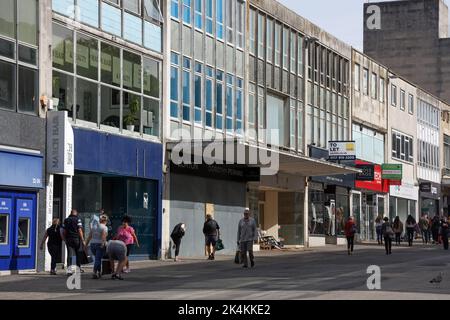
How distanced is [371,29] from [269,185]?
4099 cm

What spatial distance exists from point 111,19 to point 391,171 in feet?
107

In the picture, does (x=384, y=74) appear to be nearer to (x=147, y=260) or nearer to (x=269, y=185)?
(x=269, y=185)

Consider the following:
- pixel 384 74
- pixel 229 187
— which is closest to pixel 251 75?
pixel 229 187

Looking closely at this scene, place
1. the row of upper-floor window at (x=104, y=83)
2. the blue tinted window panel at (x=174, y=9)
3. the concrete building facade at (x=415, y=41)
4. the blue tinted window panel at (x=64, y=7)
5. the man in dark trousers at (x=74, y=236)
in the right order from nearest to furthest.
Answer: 1. the man in dark trousers at (x=74, y=236)
2. the blue tinted window panel at (x=64, y=7)
3. the row of upper-floor window at (x=104, y=83)
4. the blue tinted window panel at (x=174, y=9)
5. the concrete building facade at (x=415, y=41)

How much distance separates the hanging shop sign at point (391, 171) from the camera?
6094 cm

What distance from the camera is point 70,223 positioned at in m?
26.2

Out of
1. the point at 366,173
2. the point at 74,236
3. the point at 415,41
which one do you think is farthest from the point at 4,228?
the point at 415,41

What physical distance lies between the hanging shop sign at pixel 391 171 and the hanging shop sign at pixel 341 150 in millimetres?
10367

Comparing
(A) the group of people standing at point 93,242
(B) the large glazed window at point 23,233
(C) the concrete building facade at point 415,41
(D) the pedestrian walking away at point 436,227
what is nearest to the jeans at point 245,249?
(A) the group of people standing at point 93,242

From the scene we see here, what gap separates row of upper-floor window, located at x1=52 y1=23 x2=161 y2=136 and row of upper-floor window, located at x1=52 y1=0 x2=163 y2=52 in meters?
0.49

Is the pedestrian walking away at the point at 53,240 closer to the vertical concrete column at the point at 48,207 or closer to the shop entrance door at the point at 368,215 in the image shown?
the vertical concrete column at the point at 48,207

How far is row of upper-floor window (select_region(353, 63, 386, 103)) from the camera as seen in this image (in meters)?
59.2

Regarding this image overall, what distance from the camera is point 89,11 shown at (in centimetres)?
3120

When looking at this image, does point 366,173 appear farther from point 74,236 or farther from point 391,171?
point 74,236
